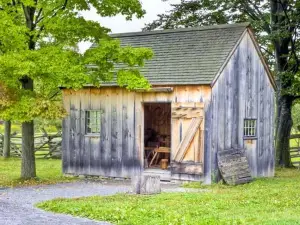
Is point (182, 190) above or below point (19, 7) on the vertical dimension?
below

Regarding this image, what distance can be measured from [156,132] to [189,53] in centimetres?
523

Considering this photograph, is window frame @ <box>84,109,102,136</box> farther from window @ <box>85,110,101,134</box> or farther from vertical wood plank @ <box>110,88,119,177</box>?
vertical wood plank @ <box>110,88,119,177</box>

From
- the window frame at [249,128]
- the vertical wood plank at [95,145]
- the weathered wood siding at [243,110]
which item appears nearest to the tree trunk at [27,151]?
the vertical wood plank at [95,145]

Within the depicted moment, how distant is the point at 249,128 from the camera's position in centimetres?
2295

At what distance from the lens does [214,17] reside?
103 ft

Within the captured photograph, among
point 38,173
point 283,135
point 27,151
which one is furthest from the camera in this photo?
point 283,135

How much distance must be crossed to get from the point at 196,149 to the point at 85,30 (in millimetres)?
5733

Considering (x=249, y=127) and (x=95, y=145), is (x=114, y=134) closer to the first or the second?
(x=95, y=145)

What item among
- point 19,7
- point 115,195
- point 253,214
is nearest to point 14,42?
point 19,7

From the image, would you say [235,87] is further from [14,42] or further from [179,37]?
[14,42]

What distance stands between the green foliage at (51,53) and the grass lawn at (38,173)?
8.91ft

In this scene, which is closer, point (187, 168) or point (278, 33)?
point (187, 168)

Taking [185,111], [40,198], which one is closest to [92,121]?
[185,111]

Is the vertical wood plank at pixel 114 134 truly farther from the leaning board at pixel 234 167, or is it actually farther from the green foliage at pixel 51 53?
the leaning board at pixel 234 167
